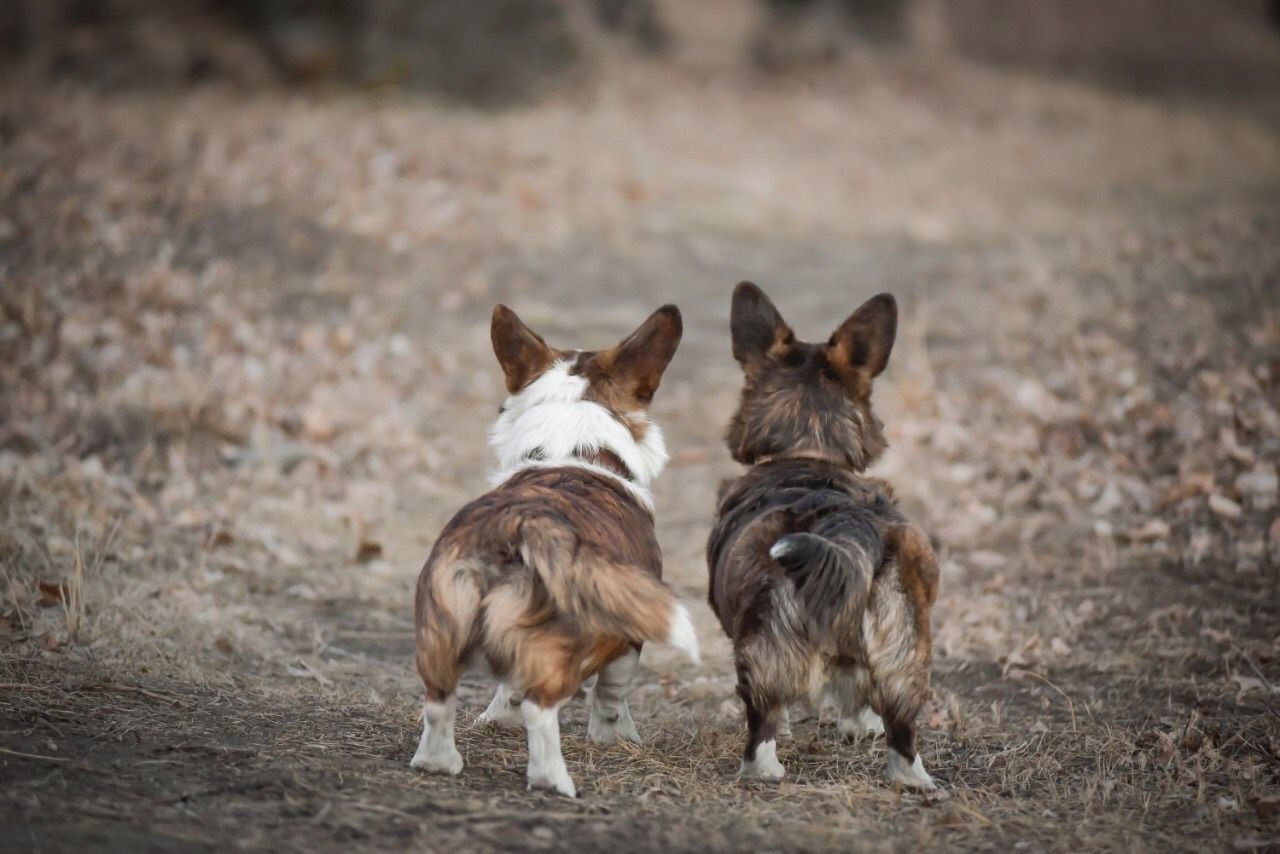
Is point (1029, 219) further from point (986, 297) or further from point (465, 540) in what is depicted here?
point (465, 540)

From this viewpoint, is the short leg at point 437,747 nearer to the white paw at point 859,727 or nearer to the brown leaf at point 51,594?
the white paw at point 859,727

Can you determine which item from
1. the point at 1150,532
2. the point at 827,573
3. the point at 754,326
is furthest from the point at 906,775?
the point at 1150,532

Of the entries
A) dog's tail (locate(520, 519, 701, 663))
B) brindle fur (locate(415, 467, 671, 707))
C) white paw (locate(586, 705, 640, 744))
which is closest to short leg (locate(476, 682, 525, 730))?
white paw (locate(586, 705, 640, 744))

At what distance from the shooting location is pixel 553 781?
13.3 ft

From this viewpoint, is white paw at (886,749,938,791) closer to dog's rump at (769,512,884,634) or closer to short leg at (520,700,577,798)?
dog's rump at (769,512,884,634)

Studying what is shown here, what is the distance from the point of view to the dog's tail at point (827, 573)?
4184 millimetres

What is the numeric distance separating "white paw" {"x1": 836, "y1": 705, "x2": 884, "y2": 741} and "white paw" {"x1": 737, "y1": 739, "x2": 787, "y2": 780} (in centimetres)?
59

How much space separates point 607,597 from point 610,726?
41.5 inches

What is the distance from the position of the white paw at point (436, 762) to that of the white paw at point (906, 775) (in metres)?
1.44

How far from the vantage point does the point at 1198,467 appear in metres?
7.25

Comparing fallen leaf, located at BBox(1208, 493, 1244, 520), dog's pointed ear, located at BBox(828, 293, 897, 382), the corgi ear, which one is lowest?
fallen leaf, located at BBox(1208, 493, 1244, 520)

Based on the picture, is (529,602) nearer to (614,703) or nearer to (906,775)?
(614,703)

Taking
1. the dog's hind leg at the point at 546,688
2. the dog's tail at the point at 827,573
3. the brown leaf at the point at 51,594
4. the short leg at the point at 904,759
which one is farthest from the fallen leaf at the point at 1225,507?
the brown leaf at the point at 51,594

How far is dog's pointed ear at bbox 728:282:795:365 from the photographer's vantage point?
548 cm
